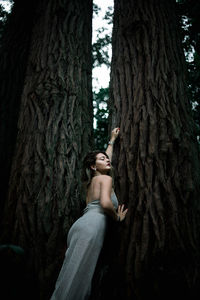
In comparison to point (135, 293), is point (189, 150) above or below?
above

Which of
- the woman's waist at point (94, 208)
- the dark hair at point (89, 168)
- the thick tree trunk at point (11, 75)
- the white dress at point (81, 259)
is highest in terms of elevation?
the thick tree trunk at point (11, 75)

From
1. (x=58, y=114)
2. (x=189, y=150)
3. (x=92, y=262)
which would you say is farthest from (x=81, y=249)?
(x=58, y=114)

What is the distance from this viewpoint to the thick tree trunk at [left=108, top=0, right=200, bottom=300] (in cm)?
130

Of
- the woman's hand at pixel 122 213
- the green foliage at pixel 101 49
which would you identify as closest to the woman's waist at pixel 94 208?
the woman's hand at pixel 122 213

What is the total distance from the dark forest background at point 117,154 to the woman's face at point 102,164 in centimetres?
47

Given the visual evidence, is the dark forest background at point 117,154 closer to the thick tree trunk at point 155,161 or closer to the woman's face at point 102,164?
the thick tree trunk at point 155,161

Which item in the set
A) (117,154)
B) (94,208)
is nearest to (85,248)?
(94,208)

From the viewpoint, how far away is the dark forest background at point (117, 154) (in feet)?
4.39

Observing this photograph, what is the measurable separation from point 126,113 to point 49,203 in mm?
1479

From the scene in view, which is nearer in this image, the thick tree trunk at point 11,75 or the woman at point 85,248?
the woman at point 85,248

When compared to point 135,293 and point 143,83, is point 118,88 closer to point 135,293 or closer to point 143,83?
point 143,83

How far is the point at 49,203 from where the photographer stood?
94.4 inches

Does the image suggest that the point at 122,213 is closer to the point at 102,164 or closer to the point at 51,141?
the point at 102,164

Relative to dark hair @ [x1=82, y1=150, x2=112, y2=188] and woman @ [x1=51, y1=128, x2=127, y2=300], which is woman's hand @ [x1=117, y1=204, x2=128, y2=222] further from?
dark hair @ [x1=82, y1=150, x2=112, y2=188]
